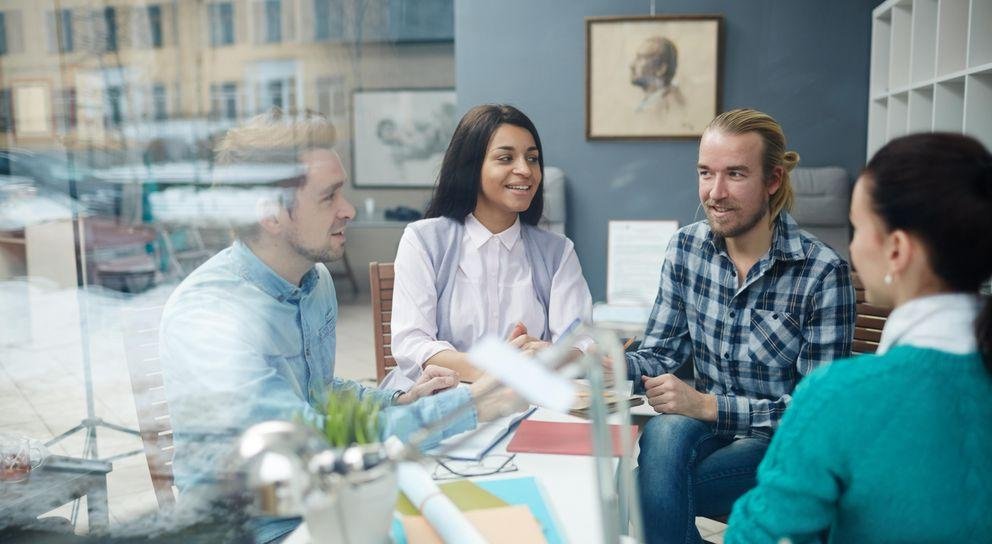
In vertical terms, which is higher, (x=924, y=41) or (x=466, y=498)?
(x=924, y=41)

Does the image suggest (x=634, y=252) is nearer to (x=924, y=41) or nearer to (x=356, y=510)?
(x=924, y=41)

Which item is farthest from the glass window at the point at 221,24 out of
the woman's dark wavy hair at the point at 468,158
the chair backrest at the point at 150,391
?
the chair backrest at the point at 150,391

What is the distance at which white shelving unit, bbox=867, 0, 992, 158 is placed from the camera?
1.79 m

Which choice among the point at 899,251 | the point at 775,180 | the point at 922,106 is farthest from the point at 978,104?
the point at 899,251

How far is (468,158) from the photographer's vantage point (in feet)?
4.48

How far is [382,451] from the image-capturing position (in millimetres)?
528

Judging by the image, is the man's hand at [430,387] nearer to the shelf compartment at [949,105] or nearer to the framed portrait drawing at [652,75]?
the shelf compartment at [949,105]

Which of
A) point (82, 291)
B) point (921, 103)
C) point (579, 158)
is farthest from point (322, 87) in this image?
point (921, 103)

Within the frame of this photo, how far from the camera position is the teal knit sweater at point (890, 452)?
0.58m

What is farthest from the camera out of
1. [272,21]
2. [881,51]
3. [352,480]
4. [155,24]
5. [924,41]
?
[272,21]

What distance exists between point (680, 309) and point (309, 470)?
0.92 metres

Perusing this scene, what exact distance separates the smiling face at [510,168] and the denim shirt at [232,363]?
531 mm

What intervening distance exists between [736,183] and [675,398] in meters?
0.36

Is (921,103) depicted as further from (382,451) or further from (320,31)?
(320,31)
